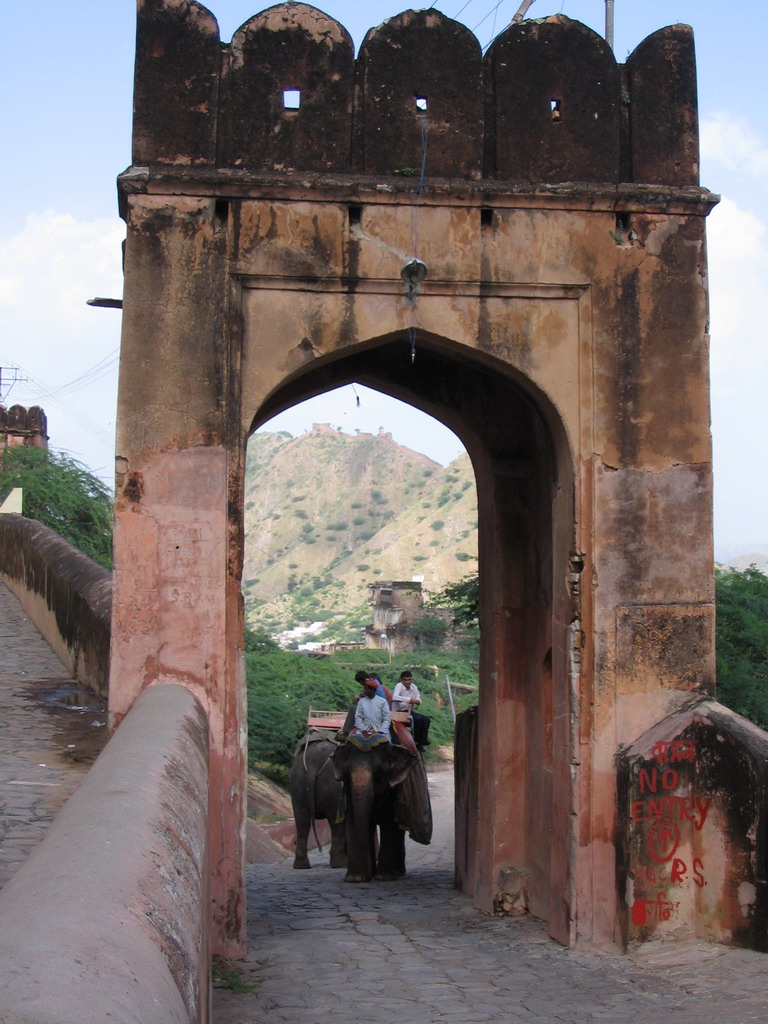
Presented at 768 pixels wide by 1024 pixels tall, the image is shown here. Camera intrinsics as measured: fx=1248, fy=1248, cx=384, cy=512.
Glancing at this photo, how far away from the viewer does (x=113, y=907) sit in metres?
2.28

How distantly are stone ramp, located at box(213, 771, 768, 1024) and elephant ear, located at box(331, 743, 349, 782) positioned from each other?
225 centimetres

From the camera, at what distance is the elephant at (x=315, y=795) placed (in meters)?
12.2

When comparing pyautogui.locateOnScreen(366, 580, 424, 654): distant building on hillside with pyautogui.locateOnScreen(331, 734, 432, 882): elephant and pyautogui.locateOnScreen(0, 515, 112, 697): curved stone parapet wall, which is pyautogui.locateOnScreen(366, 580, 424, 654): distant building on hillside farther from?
pyautogui.locateOnScreen(331, 734, 432, 882): elephant

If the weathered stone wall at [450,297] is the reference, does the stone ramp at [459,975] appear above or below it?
below

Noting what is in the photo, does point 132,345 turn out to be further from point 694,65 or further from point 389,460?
point 389,460

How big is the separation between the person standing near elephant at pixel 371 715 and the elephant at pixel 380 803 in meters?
0.10

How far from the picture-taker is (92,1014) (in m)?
1.67

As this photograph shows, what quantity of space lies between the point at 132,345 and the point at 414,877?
19.9 feet

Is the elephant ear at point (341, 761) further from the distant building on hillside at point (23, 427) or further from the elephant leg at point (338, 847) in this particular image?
the distant building on hillside at point (23, 427)

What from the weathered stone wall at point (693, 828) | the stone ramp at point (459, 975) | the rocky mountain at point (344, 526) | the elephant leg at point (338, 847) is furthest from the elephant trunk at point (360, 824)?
the rocky mountain at point (344, 526)

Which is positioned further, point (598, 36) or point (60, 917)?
point (598, 36)

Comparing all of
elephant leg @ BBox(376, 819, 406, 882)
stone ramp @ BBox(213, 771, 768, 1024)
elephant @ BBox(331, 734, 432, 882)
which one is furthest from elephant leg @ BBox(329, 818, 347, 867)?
stone ramp @ BBox(213, 771, 768, 1024)

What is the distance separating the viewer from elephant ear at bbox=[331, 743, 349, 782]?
11.2 metres

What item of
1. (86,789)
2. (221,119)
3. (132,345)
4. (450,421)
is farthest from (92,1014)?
(450,421)
